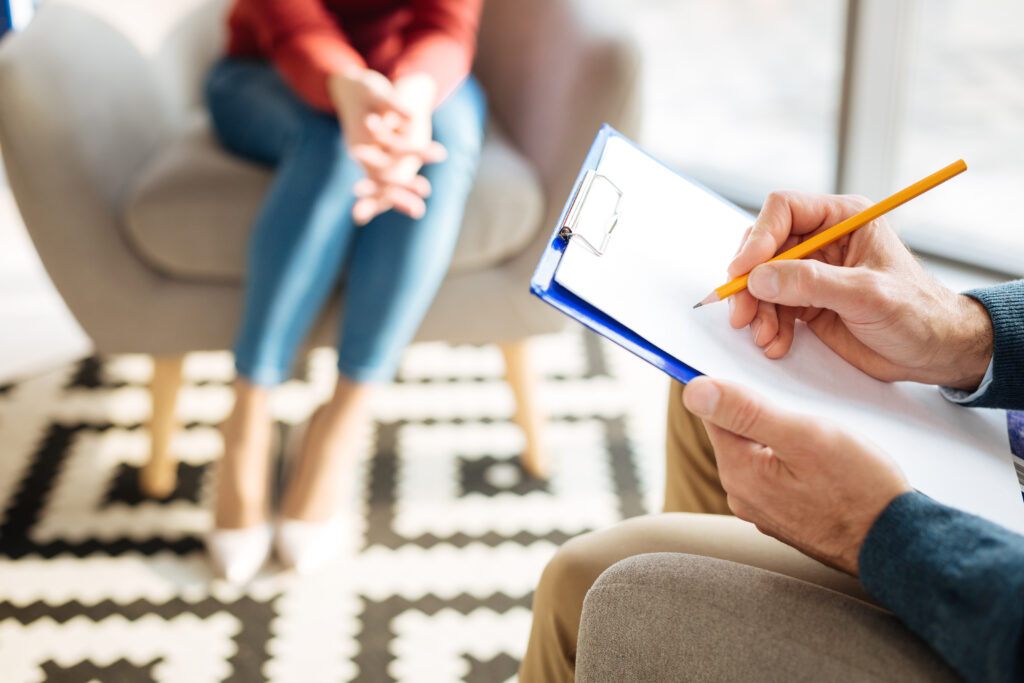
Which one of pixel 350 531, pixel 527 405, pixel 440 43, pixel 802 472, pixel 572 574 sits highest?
pixel 440 43

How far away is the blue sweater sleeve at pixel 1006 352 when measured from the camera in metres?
0.60

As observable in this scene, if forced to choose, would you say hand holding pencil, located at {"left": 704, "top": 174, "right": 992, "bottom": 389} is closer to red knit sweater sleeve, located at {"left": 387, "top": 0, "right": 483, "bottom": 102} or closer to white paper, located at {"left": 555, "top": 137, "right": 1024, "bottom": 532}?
white paper, located at {"left": 555, "top": 137, "right": 1024, "bottom": 532}

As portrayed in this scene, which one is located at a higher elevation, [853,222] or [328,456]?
[853,222]

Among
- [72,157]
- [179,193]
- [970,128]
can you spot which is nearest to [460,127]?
[179,193]

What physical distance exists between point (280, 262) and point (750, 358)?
65 centimetres

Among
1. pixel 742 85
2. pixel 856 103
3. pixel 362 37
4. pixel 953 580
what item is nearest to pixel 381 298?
pixel 362 37

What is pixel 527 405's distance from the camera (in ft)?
4.27

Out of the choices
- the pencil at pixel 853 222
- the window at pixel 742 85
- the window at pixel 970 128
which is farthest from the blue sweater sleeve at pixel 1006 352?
the window at pixel 742 85

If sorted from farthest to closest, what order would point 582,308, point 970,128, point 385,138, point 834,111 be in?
point 970,128, point 834,111, point 385,138, point 582,308

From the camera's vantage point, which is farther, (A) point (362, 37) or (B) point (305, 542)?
(A) point (362, 37)

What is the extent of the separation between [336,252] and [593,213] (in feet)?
1.89

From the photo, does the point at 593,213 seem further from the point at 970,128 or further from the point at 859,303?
the point at 970,128

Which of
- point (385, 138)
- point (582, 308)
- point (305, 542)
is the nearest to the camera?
point (582, 308)

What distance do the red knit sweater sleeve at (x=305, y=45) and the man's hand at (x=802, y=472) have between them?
74 cm
